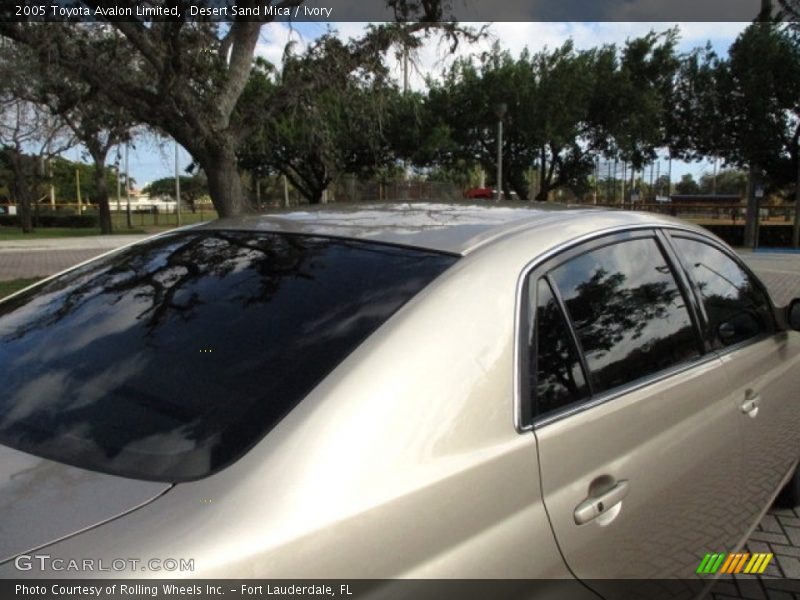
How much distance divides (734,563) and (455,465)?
1.76 meters

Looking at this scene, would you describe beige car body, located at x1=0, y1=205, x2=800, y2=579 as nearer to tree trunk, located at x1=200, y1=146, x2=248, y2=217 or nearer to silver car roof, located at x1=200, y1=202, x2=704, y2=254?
silver car roof, located at x1=200, y1=202, x2=704, y2=254

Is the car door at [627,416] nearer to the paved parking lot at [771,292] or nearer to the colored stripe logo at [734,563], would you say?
the colored stripe logo at [734,563]

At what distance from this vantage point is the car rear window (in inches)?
56.5

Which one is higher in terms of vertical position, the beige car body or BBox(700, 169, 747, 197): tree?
BBox(700, 169, 747, 197): tree

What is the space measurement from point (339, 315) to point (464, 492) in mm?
523

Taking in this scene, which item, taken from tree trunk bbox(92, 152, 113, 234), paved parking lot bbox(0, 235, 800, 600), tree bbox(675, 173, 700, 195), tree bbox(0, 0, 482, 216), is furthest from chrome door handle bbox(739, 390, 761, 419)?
tree bbox(675, 173, 700, 195)

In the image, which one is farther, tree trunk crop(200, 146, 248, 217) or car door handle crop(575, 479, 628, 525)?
tree trunk crop(200, 146, 248, 217)

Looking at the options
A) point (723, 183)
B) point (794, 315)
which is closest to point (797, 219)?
point (794, 315)

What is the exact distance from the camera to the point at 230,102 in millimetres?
10617

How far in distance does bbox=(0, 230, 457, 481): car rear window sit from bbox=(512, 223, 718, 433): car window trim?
244mm

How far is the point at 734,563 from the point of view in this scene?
8.59 feet

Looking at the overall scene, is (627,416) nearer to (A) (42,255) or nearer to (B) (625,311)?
(B) (625,311)

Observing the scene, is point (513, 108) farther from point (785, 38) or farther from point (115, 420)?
point (115, 420)

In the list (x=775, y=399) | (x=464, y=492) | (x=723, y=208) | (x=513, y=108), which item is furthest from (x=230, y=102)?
(x=723, y=208)
